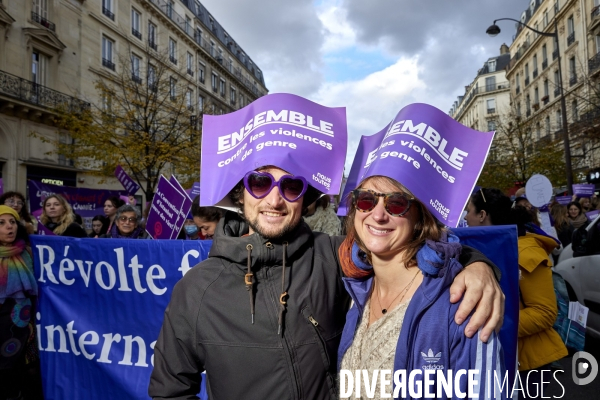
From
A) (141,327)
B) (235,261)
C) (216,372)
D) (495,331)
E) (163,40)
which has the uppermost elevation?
(163,40)

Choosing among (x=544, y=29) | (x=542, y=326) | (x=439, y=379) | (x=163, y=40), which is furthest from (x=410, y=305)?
(x=544, y=29)

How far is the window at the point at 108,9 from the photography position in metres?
25.3

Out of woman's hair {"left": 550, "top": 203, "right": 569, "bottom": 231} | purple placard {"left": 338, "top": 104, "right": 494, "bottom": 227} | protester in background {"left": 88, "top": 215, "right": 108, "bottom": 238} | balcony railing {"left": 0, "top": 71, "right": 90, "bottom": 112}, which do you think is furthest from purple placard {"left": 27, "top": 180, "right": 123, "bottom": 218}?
woman's hair {"left": 550, "top": 203, "right": 569, "bottom": 231}

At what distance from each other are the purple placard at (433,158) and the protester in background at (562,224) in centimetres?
755

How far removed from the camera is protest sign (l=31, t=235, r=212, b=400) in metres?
3.15

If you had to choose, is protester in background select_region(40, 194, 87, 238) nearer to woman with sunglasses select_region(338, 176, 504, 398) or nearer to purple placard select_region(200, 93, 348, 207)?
purple placard select_region(200, 93, 348, 207)

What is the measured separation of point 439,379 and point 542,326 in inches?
54.7

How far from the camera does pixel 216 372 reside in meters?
1.61

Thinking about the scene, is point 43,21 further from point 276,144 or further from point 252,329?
point 252,329

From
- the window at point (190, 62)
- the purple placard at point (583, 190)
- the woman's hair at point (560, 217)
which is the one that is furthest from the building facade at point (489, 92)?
the woman's hair at point (560, 217)

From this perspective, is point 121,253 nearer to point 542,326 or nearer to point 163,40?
Answer: point 542,326

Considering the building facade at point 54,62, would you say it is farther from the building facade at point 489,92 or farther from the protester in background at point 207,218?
the building facade at point 489,92

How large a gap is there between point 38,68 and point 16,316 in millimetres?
21823

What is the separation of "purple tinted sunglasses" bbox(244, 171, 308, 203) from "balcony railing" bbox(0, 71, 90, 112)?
61.1ft
